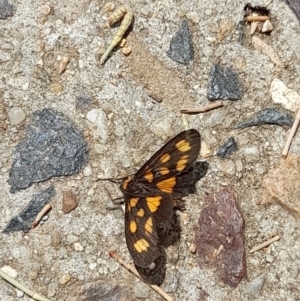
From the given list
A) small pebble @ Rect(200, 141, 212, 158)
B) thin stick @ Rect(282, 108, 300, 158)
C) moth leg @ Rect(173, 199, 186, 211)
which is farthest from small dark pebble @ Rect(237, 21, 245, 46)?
moth leg @ Rect(173, 199, 186, 211)

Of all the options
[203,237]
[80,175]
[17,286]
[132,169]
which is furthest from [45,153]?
[203,237]

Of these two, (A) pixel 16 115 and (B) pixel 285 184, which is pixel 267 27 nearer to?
(B) pixel 285 184

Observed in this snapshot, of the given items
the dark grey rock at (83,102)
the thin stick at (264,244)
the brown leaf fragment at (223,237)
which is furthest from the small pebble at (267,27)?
the thin stick at (264,244)

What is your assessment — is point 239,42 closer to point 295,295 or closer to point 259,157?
point 259,157

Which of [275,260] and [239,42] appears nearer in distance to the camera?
[275,260]

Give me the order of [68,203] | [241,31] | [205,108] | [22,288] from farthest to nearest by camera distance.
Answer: [241,31]
[205,108]
[68,203]
[22,288]

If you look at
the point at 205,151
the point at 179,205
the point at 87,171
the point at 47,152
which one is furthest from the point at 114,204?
the point at 205,151
